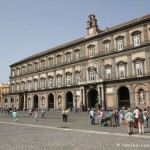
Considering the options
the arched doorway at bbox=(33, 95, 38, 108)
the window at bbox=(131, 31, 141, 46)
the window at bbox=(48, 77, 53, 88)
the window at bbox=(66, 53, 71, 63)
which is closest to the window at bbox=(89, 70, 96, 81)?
the window at bbox=(66, 53, 71, 63)

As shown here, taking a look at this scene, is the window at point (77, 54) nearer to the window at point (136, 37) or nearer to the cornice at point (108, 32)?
the cornice at point (108, 32)

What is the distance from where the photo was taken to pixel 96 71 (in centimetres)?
4500

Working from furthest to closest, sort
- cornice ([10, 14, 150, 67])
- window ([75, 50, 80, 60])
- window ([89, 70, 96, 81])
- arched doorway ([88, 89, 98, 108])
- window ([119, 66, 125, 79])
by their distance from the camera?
window ([75, 50, 80, 60])
arched doorway ([88, 89, 98, 108])
window ([89, 70, 96, 81])
window ([119, 66, 125, 79])
cornice ([10, 14, 150, 67])

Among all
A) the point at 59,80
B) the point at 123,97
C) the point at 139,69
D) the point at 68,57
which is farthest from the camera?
the point at 59,80

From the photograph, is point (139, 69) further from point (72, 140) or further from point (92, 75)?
point (72, 140)

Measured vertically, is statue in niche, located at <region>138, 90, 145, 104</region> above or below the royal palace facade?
below

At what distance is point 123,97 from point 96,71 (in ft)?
26.0

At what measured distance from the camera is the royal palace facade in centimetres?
3828

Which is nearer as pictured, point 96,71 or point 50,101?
point 96,71

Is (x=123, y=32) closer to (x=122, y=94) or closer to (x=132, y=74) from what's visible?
(x=132, y=74)

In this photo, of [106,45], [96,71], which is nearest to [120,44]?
[106,45]

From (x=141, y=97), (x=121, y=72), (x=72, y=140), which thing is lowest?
(x=72, y=140)

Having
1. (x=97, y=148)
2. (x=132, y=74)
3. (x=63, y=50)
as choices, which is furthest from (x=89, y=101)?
(x=97, y=148)

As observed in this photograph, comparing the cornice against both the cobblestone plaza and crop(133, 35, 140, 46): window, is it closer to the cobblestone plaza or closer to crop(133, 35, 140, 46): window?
crop(133, 35, 140, 46): window
